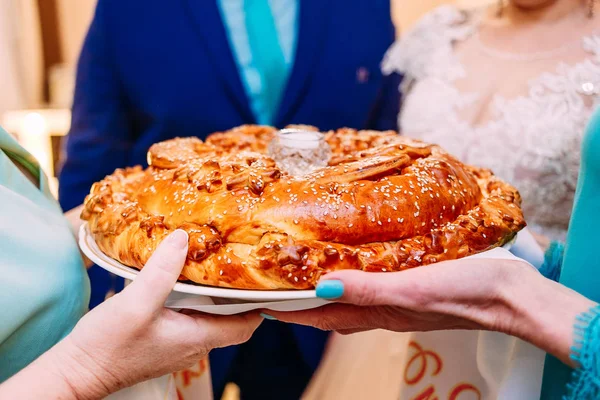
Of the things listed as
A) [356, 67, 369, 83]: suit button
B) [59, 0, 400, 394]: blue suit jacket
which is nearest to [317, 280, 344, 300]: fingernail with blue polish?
[59, 0, 400, 394]: blue suit jacket

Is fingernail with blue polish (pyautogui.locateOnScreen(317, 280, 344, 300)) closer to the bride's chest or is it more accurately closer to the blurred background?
the bride's chest

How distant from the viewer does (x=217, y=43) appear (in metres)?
1.46

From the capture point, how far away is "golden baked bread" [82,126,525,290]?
2.38 feet

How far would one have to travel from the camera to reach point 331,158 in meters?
1.01

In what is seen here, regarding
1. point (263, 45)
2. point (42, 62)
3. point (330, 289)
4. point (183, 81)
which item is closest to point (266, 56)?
point (263, 45)

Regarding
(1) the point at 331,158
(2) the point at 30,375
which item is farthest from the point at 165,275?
(1) the point at 331,158

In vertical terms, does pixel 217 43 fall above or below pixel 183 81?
above

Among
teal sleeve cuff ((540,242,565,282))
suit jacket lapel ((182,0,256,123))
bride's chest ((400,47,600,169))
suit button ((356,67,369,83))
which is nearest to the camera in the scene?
teal sleeve cuff ((540,242,565,282))

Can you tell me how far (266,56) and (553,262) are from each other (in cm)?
100

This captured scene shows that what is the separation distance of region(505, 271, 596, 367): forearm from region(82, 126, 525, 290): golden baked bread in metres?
0.11

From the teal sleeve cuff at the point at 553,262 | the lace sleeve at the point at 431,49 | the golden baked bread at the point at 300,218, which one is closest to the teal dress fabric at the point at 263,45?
the lace sleeve at the point at 431,49

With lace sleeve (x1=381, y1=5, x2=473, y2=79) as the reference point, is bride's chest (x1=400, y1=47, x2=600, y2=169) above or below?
below

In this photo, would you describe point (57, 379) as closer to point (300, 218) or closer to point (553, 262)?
point (300, 218)

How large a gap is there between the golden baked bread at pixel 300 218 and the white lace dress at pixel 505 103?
491 millimetres
